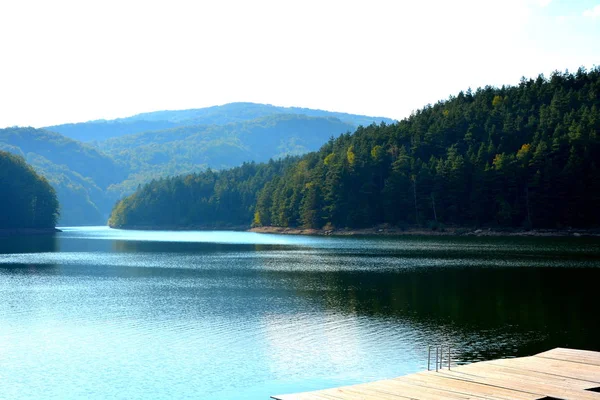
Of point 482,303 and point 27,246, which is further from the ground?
point 482,303

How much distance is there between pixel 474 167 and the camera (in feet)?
479

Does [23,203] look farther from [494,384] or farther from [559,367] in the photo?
[494,384]

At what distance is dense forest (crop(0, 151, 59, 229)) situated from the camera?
188125 millimetres

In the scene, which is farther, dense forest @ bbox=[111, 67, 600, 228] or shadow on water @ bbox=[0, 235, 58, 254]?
dense forest @ bbox=[111, 67, 600, 228]

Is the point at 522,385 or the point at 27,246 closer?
the point at 522,385

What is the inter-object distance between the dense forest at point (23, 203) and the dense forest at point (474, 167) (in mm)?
63054

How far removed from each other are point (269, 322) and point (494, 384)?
20398 mm

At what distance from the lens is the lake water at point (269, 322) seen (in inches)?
1206

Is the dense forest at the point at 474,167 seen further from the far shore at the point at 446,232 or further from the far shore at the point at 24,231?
the far shore at the point at 24,231

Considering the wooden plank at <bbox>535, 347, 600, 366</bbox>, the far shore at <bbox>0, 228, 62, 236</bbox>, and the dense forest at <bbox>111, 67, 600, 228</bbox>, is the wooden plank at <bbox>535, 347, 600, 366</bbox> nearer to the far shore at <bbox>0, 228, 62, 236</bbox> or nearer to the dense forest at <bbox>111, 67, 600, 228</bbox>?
the dense forest at <bbox>111, 67, 600, 228</bbox>

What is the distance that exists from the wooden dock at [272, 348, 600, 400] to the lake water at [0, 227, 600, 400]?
4083 mm

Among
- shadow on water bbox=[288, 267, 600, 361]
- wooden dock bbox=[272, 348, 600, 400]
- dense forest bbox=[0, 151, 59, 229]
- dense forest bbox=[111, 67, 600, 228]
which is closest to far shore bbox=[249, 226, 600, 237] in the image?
dense forest bbox=[111, 67, 600, 228]

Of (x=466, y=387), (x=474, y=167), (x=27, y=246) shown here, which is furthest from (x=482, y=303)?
(x=27, y=246)

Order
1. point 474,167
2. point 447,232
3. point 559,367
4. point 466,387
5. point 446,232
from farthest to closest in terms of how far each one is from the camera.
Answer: point 474,167
point 446,232
point 447,232
point 559,367
point 466,387
